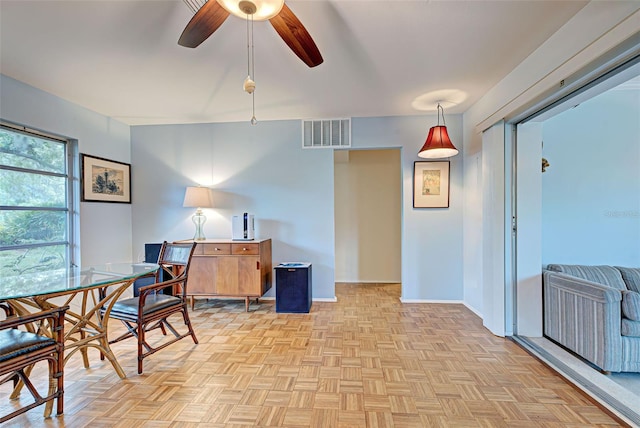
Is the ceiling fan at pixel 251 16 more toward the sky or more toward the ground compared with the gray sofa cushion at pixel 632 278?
more toward the sky

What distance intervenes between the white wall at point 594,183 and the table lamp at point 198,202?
4091 mm

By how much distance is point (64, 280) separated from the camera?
192 centimetres

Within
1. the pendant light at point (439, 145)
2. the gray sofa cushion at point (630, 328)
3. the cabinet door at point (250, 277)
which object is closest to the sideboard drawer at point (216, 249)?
the cabinet door at point (250, 277)

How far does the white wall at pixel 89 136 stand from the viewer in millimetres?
2777

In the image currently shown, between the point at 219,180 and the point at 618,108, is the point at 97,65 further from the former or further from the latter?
the point at 618,108

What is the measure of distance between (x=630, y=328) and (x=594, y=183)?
1.65 metres

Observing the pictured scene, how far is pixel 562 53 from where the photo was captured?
201cm

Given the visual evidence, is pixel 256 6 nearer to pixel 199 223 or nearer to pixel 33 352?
pixel 33 352

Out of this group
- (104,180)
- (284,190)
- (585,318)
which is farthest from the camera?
(284,190)

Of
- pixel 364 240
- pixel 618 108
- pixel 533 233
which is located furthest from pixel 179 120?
pixel 618 108

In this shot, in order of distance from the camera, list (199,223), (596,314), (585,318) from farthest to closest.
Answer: (199,223) → (585,318) → (596,314)

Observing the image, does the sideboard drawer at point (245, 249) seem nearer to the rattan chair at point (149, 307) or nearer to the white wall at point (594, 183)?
the rattan chair at point (149, 307)

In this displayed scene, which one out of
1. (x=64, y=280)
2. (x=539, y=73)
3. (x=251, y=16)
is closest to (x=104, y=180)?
(x=64, y=280)

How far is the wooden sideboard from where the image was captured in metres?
3.49
